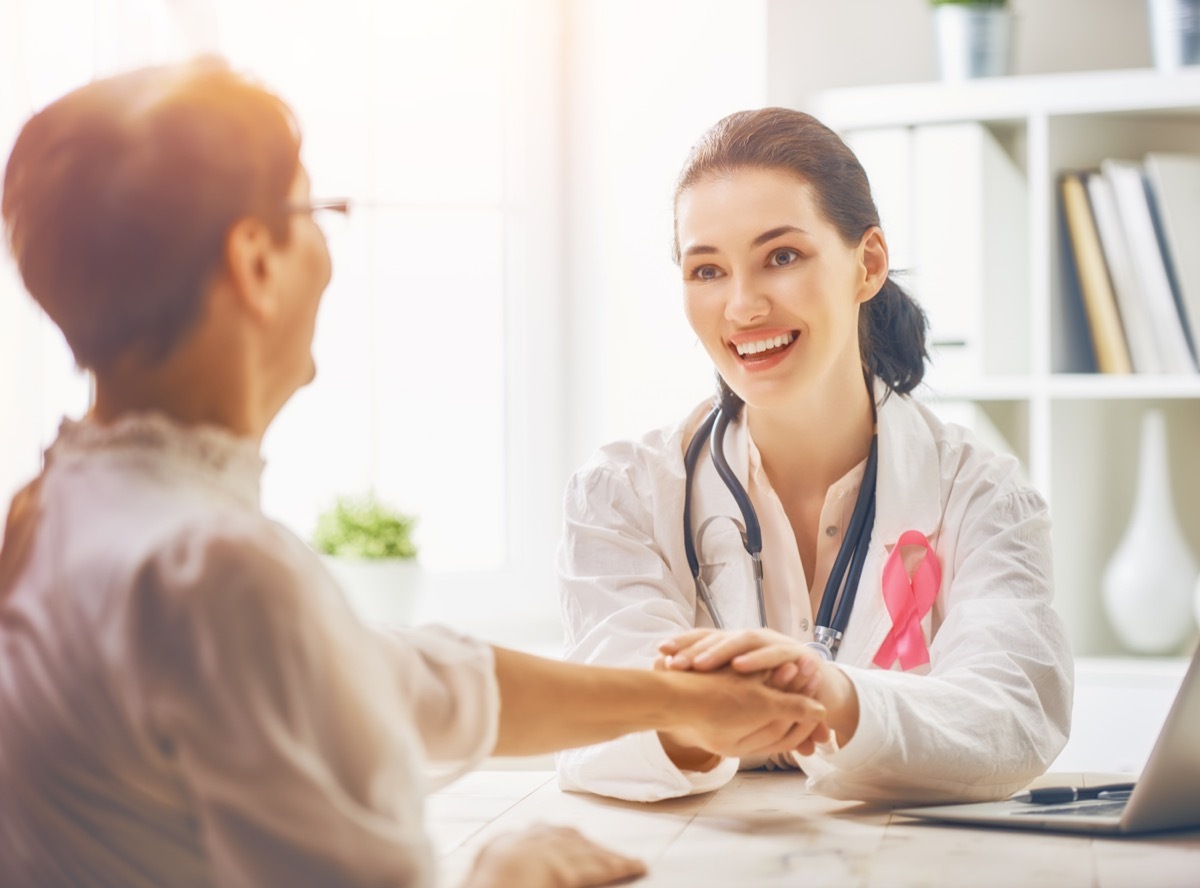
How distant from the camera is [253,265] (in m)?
0.81

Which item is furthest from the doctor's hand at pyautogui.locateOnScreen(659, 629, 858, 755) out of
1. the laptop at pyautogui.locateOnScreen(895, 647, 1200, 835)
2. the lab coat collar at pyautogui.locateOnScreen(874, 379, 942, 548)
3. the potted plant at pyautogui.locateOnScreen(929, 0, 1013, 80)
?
the potted plant at pyautogui.locateOnScreen(929, 0, 1013, 80)

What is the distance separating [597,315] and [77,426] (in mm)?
2344

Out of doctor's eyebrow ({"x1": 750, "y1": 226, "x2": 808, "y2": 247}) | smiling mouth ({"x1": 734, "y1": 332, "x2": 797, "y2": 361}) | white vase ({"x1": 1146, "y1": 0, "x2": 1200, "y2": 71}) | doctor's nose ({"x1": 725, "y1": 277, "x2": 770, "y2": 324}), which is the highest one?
white vase ({"x1": 1146, "y1": 0, "x2": 1200, "y2": 71})

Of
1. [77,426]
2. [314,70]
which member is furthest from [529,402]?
[77,426]

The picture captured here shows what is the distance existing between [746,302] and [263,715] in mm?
1118

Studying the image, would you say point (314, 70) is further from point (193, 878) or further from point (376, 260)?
point (193, 878)

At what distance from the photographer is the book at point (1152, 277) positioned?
108 inches

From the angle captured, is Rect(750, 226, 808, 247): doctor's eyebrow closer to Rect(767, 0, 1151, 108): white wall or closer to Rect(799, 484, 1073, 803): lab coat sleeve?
Rect(799, 484, 1073, 803): lab coat sleeve

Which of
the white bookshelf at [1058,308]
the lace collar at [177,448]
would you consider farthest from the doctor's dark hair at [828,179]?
the lace collar at [177,448]

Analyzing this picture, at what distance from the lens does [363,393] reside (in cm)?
306

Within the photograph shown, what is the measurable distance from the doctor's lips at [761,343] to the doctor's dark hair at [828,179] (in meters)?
0.17

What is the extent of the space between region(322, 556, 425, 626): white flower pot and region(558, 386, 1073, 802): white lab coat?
985mm

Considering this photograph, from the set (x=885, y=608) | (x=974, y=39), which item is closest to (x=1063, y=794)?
(x=885, y=608)

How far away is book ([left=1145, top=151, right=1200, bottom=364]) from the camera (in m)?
2.74
